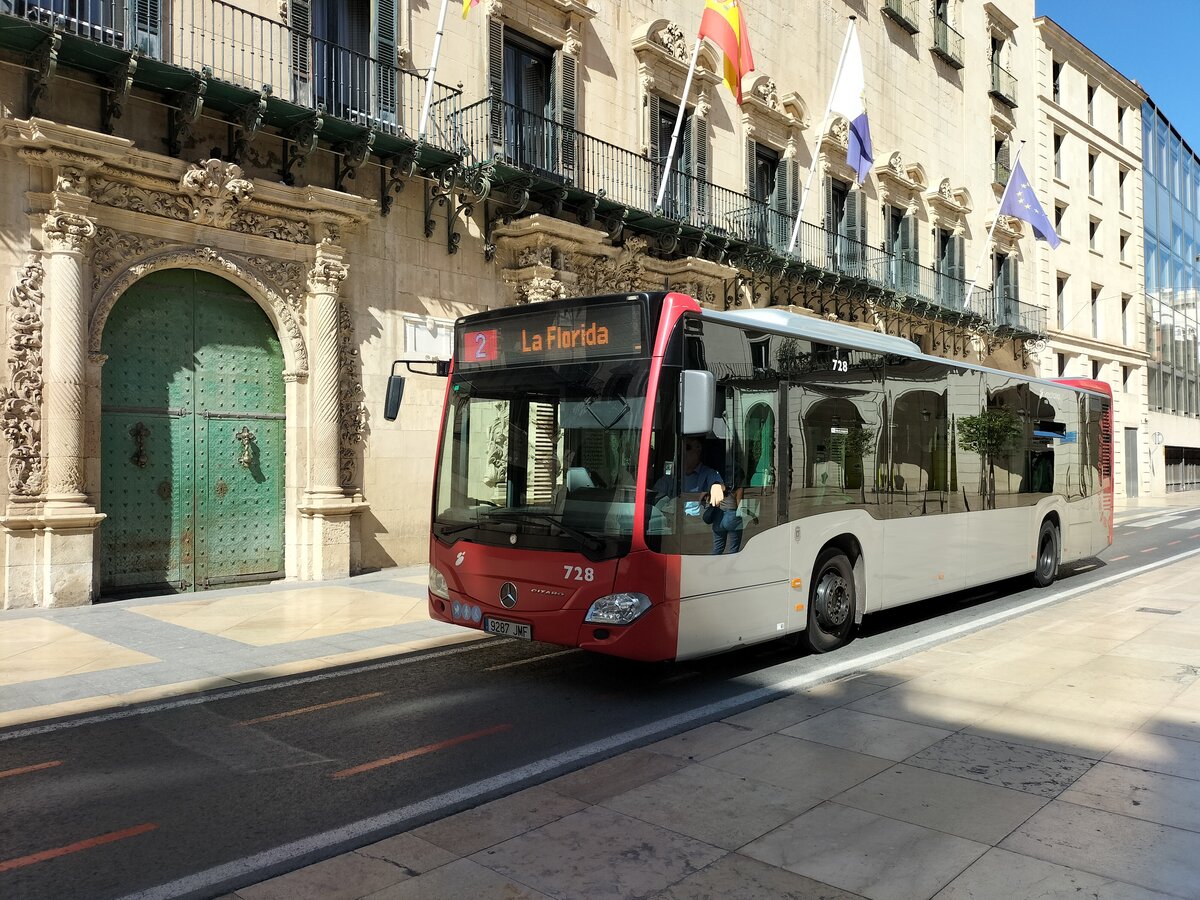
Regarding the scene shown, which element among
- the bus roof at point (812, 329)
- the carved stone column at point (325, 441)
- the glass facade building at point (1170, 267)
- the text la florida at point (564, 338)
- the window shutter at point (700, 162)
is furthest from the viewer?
the glass facade building at point (1170, 267)

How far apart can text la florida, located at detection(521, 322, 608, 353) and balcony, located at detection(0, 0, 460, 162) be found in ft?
23.7

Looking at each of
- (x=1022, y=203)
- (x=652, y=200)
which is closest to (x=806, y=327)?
(x=652, y=200)

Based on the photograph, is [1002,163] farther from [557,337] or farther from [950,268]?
[557,337]

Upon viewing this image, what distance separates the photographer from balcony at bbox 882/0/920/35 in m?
27.9

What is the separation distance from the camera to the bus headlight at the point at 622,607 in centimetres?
654

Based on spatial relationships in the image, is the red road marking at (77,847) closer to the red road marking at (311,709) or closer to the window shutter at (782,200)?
the red road marking at (311,709)

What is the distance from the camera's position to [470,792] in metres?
5.02

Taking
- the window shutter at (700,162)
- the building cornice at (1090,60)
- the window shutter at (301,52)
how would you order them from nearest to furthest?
the window shutter at (301,52) < the window shutter at (700,162) < the building cornice at (1090,60)

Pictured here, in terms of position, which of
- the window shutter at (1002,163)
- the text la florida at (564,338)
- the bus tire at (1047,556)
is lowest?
the bus tire at (1047,556)

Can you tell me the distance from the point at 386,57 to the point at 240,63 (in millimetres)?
2440

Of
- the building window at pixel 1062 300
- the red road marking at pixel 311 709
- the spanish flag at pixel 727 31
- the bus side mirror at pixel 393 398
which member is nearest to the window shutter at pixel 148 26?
the bus side mirror at pixel 393 398

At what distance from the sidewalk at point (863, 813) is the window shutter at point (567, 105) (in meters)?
13.2

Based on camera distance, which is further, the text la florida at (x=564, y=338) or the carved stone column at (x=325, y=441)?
the carved stone column at (x=325, y=441)

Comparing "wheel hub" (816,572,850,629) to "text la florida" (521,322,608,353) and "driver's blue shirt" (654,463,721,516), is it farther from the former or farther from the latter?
"text la florida" (521,322,608,353)
